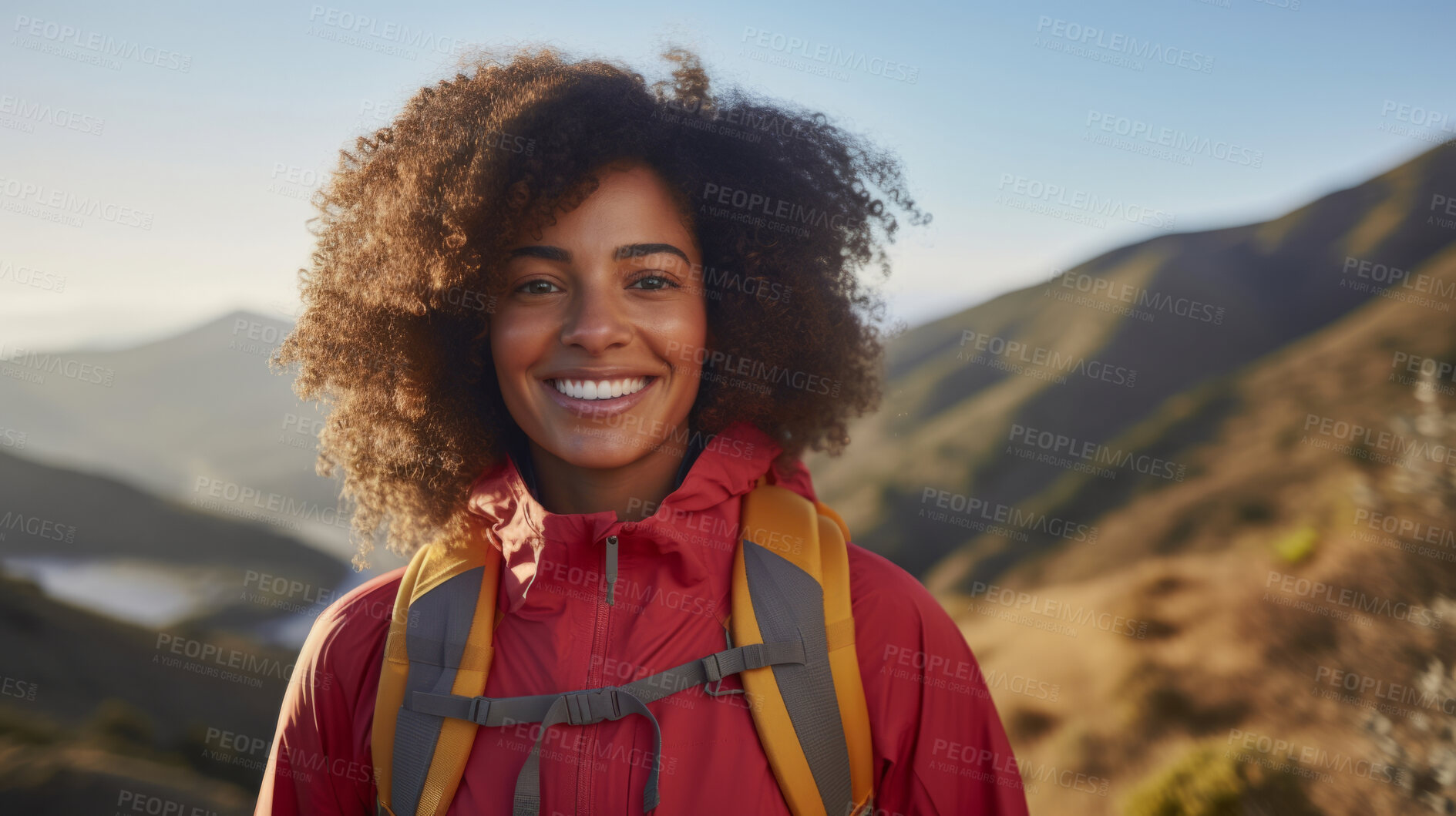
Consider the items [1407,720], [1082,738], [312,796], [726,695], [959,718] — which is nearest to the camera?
[726,695]

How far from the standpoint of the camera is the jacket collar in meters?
1.92

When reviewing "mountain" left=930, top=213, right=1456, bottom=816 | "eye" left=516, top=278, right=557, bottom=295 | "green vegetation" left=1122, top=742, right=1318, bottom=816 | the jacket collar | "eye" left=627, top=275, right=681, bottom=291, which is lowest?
"green vegetation" left=1122, top=742, right=1318, bottom=816

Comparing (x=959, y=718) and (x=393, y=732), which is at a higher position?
(x=393, y=732)

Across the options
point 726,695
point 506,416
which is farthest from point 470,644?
point 506,416

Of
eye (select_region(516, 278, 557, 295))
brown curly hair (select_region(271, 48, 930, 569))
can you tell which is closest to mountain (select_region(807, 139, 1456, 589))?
brown curly hair (select_region(271, 48, 930, 569))

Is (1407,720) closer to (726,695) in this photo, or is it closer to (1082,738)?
(1082,738)

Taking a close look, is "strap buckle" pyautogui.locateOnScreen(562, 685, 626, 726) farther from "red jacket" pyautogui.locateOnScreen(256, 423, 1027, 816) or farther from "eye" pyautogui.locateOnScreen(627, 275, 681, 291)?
"eye" pyautogui.locateOnScreen(627, 275, 681, 291)

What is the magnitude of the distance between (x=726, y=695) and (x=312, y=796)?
1.22 m

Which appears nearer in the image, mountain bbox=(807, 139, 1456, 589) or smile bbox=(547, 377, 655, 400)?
smile bbox=(547, 377, 655, 400)

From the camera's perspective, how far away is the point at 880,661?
1934 mm

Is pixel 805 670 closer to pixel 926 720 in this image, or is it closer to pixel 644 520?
pixel 926 720

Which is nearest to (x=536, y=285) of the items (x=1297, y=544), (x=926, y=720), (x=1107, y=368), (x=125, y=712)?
(x=926, y=720)

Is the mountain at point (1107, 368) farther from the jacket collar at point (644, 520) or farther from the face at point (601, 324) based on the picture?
the face at point (601, 324)

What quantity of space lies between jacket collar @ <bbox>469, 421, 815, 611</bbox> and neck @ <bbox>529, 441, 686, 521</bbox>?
0.06 metres
